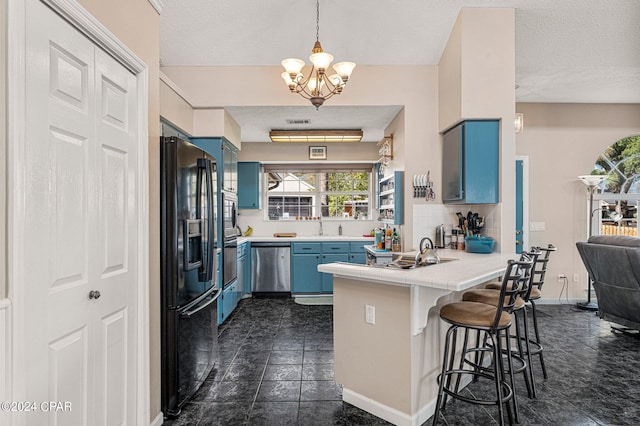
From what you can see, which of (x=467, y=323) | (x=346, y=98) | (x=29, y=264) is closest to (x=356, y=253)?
(x=346, y=98)

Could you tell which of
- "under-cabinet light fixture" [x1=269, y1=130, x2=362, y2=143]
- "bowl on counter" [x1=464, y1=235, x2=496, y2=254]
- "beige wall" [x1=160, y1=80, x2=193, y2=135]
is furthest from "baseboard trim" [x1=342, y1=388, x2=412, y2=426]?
"under-cabinet light fixture" [x1=269, y1=130, x2=362, y2=143]

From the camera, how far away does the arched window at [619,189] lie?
199 inches

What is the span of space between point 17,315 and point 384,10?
3429mm

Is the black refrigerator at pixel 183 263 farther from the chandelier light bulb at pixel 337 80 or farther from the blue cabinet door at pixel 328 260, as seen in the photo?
the blue cabinet door at pixel 328 260

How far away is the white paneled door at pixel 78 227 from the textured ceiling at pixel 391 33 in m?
1.82

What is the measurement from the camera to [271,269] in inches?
217

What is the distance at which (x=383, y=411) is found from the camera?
222 cm

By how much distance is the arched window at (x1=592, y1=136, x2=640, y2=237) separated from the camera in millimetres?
5047

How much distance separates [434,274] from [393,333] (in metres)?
0.45

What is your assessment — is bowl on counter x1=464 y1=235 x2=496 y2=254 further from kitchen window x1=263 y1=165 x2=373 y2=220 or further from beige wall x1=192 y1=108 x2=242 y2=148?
kitchen window x1=263 y1=165 x2=373 y2=220

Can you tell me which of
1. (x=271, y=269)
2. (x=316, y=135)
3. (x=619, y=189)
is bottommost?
(x=271, y=269)

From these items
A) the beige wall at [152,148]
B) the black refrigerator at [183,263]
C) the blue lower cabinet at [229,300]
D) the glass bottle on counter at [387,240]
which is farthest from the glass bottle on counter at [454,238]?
the beige wall at [152,148]

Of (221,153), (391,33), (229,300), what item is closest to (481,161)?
(391,33)

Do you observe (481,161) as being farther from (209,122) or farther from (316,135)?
(209,122)
